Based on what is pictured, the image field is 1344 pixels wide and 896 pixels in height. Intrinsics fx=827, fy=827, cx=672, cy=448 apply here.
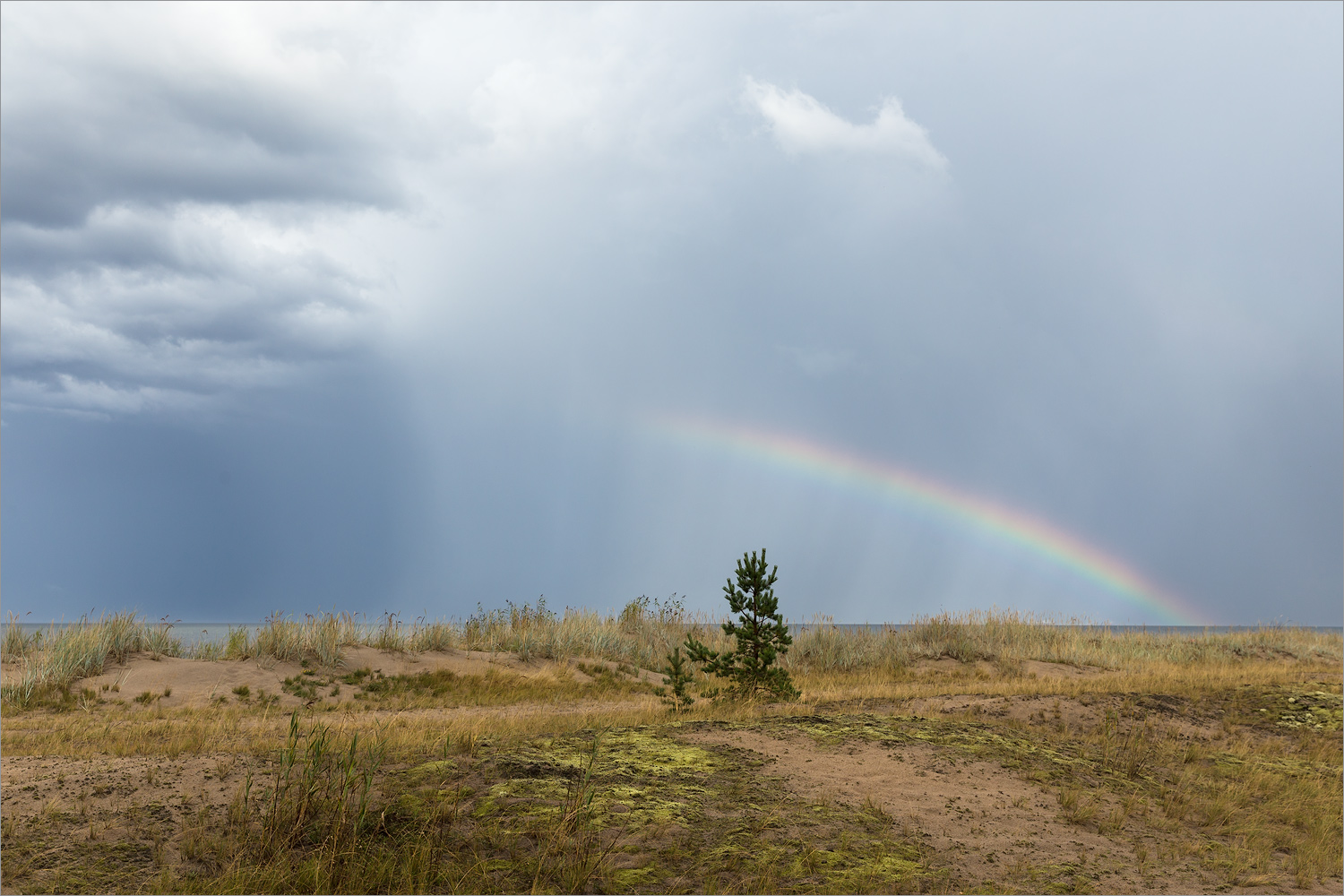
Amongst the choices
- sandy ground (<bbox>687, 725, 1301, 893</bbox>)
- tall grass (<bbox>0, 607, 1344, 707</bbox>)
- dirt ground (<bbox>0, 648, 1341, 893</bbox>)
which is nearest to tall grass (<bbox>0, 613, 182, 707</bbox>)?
tall grass (<bbox>0, 607, 1344, 707</bbox>)

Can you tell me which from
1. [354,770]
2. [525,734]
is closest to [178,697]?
[525,734]

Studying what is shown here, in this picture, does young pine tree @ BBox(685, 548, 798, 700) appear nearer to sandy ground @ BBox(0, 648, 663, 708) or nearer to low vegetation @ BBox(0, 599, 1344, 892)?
low vegetation @ BBox(0, 599, 1344, 892)

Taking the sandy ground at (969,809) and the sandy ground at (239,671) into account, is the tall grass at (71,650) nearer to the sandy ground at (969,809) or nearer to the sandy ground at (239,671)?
the sandy ground at (239,671)

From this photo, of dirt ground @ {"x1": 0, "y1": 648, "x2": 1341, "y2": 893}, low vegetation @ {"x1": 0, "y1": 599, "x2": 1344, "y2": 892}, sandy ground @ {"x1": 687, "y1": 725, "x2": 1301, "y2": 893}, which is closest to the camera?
low vegetation @ {"x1": 0, "y1": 599, "x2": 1344, "y2": 892}

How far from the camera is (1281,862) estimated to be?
7.83m

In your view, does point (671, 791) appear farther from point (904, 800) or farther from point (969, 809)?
point (969, 809)

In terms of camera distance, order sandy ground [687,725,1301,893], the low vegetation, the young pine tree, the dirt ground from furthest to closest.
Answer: the young pine tree
sandy ground [687,725,1301,893]
the dirt ground
the low vegetation

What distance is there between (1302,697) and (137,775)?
64.5 feet

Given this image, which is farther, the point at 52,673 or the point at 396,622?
the point at 396,622

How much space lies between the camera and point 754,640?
1497 centimetres

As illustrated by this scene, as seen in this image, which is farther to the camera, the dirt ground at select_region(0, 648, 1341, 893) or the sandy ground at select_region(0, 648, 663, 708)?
the sandy ground at select_region(0, 648, 663, 708)

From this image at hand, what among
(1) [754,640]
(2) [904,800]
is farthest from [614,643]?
(2) [904,800]

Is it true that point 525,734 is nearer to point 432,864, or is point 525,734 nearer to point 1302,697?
point 432,864

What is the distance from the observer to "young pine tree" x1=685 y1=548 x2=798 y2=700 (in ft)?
48.4
